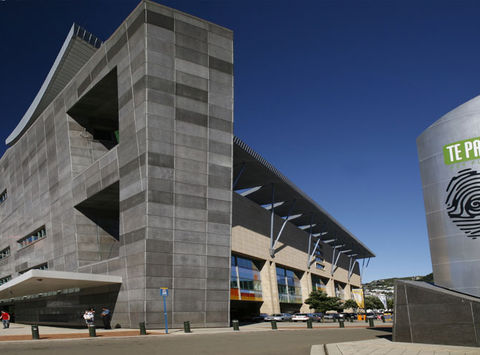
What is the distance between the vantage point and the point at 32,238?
52.1 m

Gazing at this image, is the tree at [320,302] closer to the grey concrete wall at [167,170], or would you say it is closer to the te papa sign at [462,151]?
the grey concrete wall at [167,170]

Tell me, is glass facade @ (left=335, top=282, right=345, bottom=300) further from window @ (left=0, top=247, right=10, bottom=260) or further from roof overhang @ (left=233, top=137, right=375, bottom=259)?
window @ (left=0, top=247, right=10, bottom=260)

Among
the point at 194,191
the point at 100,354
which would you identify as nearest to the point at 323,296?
the point at 194,191

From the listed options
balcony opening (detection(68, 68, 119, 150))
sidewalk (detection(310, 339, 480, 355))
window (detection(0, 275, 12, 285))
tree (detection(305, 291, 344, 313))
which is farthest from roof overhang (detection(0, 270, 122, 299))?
tree (detection(305, 291, 344, 313))

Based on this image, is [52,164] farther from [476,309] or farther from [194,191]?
[476,309]

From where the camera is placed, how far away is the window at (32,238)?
4878 centimetres

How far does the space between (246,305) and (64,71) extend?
123 ft

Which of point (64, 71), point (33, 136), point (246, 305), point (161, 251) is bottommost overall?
point (246, 305)

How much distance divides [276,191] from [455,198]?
149 ft

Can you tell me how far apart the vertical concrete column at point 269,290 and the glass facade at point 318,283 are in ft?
75.8

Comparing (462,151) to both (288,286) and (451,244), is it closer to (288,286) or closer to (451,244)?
(451,244)

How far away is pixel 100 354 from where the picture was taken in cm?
1483

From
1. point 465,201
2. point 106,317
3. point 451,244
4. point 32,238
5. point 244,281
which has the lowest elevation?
point 106,317

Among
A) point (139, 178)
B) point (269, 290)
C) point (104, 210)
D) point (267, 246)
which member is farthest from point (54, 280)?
point (267, 246)
